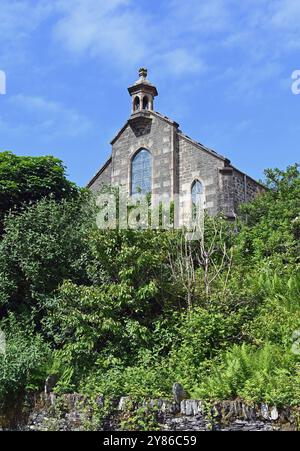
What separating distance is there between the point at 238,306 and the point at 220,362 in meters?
2.41

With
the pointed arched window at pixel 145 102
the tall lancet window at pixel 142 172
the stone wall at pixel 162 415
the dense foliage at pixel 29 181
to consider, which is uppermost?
the pointed arched window at pixel 145 102

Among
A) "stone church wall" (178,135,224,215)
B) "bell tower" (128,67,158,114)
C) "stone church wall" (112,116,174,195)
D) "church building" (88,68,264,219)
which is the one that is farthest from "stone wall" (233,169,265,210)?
"bell tower" (128,67,158,114)

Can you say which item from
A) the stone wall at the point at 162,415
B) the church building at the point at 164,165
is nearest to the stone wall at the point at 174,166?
the church building at the point at 164,165

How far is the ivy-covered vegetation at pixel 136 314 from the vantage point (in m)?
12.1

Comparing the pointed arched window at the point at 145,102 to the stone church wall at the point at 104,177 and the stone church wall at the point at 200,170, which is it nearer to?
the stone church wall at the point at 200,170

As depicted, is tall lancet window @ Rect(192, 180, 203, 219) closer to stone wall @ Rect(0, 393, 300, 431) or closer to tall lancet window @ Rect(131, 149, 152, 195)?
tall lancet window @ Rect(131, 149, 152, 195)

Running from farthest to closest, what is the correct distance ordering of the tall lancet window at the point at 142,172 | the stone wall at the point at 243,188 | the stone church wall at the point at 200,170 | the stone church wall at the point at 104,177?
the stone church wall at the point at 104,177, the tall lancet window at the point at 142,172, the stone church wall at the point at 200,170, the stone wall at the point at 243,188

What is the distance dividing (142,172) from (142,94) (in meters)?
4.22

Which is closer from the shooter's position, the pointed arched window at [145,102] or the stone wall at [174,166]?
the stone wall at [174,166]

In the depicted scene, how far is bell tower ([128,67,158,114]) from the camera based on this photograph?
31.5 m

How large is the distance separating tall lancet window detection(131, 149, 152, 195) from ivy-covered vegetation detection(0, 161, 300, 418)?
1193 centimetres

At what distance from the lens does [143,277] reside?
49.6ft

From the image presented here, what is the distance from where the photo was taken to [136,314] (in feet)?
48.4

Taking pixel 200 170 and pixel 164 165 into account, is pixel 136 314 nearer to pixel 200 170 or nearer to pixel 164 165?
pixel 200 170
